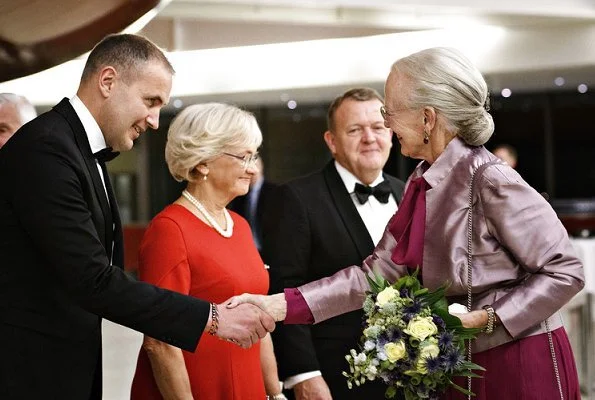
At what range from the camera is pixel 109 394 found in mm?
3604

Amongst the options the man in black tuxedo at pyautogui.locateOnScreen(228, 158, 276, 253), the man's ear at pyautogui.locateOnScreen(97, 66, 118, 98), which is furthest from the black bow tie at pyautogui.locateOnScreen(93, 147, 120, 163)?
the man in black tuxedo at pyautogui.locateOnScreen(228, 158, 276, 253)

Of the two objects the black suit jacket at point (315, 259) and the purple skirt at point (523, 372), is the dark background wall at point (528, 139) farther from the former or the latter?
the purple skirt at point (523, 372)

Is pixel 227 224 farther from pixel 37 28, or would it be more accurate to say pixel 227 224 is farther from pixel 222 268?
pixel 37 28

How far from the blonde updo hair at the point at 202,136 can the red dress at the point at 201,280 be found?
0.17 meters

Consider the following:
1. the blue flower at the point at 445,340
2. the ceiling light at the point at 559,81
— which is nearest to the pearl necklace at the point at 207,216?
the blue flower at the point at 445,340

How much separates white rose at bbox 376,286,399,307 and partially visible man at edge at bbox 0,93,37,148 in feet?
6.04

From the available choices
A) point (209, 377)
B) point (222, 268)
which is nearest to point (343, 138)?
point (222, 268)

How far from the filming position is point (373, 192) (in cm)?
366

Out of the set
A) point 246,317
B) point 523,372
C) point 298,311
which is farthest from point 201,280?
point 523,372

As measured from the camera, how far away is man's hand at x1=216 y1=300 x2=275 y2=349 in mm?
2689

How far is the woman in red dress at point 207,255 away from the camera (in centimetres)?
283

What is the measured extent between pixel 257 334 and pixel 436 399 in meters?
0.64

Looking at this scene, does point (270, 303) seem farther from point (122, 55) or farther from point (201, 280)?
point (122, 55)

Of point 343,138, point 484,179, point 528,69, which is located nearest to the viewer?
point 484,179
